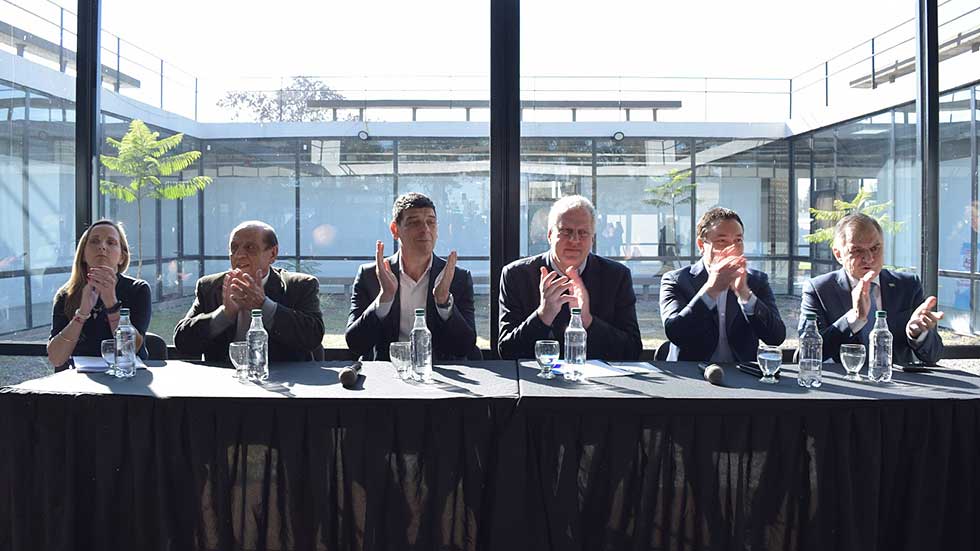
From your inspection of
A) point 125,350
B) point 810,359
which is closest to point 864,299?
point 810,359

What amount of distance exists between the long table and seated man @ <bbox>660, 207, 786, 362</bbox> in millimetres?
692

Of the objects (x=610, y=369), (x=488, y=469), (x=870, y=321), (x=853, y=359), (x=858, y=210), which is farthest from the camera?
(x=858, y=210)

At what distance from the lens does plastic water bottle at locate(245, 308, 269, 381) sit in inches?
86.9

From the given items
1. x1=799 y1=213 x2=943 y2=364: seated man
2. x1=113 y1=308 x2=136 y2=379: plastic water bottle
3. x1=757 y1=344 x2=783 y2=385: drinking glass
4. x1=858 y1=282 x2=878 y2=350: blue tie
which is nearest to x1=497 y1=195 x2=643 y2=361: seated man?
x1=757 y1=344 x2=783 y2=385: drinking glass

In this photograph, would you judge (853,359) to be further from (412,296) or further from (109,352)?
(109,352)

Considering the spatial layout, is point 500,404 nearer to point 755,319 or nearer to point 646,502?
point 646,502

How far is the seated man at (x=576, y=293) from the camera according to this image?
269cm

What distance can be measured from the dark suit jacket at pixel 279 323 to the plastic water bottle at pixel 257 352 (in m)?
0.25

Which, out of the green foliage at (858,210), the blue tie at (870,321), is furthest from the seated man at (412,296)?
the green foliage at (858,210)

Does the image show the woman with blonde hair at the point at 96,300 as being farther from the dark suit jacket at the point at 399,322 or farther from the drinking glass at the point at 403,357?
the drinking glass at the point at 403,357

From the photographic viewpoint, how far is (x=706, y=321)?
260cm

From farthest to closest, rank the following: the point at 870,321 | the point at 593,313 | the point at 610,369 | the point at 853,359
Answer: the point at 593,313
the point at 870,321
the point at 610,369
the point at 853,359

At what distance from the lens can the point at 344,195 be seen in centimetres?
375

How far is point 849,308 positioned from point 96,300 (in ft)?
9.95
